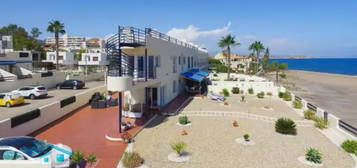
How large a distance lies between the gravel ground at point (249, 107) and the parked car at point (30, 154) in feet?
45.1

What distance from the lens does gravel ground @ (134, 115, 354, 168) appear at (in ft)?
37.2

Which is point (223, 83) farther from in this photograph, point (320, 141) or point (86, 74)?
point (86, 74)

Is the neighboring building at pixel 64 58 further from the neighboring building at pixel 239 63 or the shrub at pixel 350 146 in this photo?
the shrub at pixel 350 146

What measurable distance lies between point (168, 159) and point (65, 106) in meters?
12.6

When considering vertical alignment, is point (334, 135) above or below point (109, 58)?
below

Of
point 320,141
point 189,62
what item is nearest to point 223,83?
point 189,62

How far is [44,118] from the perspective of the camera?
1711cm

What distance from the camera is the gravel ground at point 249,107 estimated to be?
21.9 meters

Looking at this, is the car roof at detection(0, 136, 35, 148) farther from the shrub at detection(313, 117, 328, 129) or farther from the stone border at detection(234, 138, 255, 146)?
the shrub at detection(313, 117, 328, 129)

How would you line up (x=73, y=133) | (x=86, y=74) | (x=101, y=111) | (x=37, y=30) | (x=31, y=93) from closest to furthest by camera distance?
(x=73, y=133), (x=101, y=111), (x=31, y=93), (x=86, y=74), (x=37, y=30)

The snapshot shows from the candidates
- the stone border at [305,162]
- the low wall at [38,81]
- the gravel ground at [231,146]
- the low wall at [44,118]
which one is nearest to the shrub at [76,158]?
the gravel ground at [231,146]

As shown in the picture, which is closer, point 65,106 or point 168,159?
point 168,159

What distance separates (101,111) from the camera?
22281 mm

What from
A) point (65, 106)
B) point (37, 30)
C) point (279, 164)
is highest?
point (37, 30)
